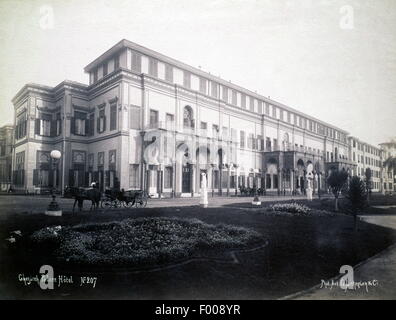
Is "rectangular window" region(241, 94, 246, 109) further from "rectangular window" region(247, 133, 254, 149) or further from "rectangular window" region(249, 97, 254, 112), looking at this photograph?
"rectangular window" region(247, 133, 254, 149)

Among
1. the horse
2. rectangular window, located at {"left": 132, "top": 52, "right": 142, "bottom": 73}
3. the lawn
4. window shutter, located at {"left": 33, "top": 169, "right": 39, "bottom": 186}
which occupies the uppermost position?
rectangular window, located at {"left": 132, "top": 52, "right": 142, "bottom": 73}

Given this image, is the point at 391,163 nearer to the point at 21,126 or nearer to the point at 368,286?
Result: the point at 368,286

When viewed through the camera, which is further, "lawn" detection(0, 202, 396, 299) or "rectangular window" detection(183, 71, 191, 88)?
"rectangular window" detection(183, 71, 191, 88)

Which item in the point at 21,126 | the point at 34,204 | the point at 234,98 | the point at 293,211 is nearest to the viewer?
the point at 293,211

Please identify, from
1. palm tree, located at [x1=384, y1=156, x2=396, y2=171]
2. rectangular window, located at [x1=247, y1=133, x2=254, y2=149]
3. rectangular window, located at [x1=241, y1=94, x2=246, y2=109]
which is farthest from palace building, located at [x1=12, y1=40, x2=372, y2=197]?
palm tree, located at [x1=384, y1=156, x2=396, y2=171]

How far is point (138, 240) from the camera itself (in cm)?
523

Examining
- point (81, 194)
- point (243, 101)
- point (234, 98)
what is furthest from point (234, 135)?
point (81, 194)

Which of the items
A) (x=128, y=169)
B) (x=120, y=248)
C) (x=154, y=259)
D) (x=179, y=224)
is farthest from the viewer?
(x=128, y=169)

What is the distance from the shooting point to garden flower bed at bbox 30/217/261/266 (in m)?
4.49

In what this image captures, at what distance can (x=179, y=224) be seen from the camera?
6.32 meters
